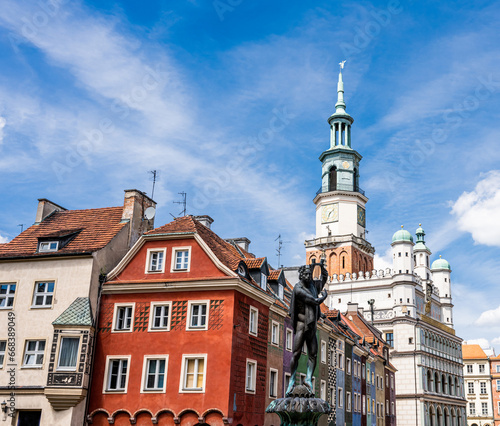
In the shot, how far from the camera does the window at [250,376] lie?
31.5 meters

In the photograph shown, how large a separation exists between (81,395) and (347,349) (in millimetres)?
24660

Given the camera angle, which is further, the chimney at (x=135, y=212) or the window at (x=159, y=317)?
the chimney at (x=135, y=212)

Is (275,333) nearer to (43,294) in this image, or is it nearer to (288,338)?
(288,338)

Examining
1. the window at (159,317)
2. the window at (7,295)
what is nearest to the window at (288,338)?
the window at (159,317)

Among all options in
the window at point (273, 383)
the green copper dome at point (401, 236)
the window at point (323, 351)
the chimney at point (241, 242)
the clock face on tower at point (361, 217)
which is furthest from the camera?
the clock face on tower at point (361, 217)

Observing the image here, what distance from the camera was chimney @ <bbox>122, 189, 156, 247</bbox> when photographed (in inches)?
1425

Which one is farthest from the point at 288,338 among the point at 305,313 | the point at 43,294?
the point at 305,313

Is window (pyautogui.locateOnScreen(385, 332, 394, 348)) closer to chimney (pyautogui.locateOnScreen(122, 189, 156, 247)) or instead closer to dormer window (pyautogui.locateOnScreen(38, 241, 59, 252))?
chimney (pyautogui.locateOnScreen(122, 189, 156, 247))

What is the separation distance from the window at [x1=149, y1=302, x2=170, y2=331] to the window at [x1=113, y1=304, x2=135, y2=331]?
1.23 m

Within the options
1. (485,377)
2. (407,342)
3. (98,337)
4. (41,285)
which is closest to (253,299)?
(98,337)

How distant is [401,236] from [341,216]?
11068 mm

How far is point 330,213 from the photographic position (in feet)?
309

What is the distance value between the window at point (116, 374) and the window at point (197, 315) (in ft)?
12.5

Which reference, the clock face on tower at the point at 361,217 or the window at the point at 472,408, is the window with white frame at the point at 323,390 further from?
the window at the point at 472,408
